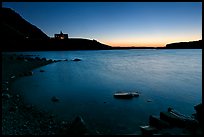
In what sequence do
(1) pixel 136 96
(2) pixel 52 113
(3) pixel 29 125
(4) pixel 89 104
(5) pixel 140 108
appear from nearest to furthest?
(3) pixel 29 125 < (2) pixel 52 113 < (5) pixel 140 108 < (4) pixel 89 104 < (1) pixel 136 96

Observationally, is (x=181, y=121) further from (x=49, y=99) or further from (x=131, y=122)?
(x=49, y=99)

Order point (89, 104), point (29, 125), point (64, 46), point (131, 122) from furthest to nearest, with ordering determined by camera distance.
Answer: point (64, 46), point (89, 104), point (131, 122), point (29, 125)

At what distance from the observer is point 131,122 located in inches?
495

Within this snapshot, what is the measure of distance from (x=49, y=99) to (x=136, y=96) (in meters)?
8.02

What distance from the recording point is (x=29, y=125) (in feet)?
34.5

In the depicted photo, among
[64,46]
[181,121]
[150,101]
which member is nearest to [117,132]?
[181,121]

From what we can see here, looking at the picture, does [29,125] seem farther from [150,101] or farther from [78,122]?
[150,101]

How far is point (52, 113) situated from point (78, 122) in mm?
4880

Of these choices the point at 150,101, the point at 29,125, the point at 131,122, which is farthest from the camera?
the point at 150,101

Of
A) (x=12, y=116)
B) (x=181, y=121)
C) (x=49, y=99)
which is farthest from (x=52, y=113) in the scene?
(x=181, y=121)

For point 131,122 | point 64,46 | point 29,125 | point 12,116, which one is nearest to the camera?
point 29,125

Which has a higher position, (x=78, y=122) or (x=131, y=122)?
(x=78, y=122)

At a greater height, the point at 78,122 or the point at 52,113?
the point at 78,122

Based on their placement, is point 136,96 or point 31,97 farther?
point 136,96
